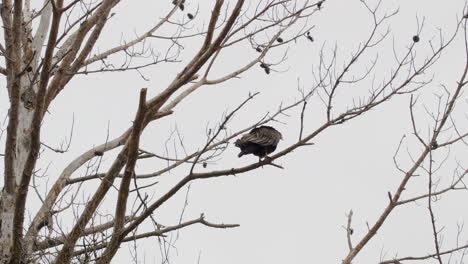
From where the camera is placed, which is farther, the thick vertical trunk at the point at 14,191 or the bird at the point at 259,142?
the bird at the point at 259,142

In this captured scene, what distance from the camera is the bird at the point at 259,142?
7.02 metres

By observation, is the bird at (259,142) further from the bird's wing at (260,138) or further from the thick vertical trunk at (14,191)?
the thick vertical trunk at (14,191)

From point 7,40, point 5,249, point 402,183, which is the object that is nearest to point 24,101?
point 7,40

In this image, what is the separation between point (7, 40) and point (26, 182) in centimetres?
151

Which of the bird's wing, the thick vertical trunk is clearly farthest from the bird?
the thick vertical trunk

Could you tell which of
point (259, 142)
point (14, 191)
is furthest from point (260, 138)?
point (14, 191)

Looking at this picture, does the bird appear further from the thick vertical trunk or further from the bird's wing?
the thick vertical trunk

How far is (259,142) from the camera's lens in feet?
22.9

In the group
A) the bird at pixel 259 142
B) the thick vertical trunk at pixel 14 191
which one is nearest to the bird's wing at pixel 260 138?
the bird at pixel 259 142

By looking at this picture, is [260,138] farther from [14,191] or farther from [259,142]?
[14,191]

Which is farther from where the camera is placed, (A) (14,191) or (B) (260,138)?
(B) (260,138)

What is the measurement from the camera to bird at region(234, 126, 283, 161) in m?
7.02

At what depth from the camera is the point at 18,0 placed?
17.8 ft

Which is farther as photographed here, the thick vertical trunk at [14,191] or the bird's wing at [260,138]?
the bird's wing at [260,138]
